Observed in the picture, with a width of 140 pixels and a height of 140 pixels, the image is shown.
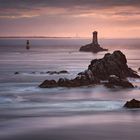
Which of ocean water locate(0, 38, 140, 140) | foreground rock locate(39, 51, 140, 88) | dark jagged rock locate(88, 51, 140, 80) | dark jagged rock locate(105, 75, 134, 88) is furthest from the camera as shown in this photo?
dark jagged rock locate(88, 51, 140, 80)

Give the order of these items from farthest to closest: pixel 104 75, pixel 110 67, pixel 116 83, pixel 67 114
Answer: pixel 110 67 < pixel 104 75 < pixel 116 83 < pixel 67 114

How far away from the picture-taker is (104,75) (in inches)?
3327

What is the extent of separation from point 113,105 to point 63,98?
8.25 metres

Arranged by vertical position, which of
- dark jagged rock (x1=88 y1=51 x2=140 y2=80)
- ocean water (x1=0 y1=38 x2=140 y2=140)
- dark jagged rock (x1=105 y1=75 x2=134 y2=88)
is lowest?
ocean water (x1=0 y1=38 x2=140 y2=140)

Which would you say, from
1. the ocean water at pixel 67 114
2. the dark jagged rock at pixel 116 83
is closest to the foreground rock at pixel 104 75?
the dark jagged rock at pixel 116 83

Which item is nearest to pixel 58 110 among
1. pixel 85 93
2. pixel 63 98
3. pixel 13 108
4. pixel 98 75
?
pixel 13 108

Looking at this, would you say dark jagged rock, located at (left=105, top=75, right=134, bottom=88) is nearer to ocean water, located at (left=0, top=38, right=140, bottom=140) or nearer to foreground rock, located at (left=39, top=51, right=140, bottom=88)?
foreground rock, located at (left=39, top=51, right=140, bottom=88)

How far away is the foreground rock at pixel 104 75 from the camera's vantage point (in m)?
76.2

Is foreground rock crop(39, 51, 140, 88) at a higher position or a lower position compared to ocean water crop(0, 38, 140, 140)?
higher

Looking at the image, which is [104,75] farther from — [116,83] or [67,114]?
[67,114]

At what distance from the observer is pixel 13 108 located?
57.4 meters

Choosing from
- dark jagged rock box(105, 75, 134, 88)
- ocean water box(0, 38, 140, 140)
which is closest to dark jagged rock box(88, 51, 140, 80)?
dark jagged rock box(105, 75, 134, 88)

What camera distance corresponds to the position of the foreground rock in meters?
76.2

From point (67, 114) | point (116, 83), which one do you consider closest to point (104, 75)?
point (116, 83)
